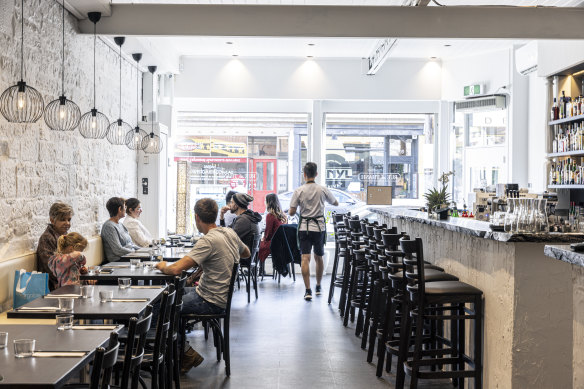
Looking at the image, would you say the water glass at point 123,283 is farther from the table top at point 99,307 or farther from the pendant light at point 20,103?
the pendant light at point 20,103

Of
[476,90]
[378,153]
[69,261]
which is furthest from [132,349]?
[378,153]

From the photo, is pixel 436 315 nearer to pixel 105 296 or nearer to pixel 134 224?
pixel 105 296

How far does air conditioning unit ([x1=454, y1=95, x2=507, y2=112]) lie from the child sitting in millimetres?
7395

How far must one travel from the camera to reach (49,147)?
6.56 meters

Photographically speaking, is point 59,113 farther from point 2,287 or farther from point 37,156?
point 2,287

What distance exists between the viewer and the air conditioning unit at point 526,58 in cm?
878

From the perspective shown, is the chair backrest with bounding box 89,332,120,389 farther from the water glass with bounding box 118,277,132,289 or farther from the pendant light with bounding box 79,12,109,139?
the pendant light with bounding box 79,12,109,139

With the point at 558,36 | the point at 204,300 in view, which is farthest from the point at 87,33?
the point at 558,36

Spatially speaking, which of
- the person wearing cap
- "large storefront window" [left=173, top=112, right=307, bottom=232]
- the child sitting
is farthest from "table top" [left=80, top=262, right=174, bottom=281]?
"large storefront window" [left=173, top=112, right=307, bottom=232]

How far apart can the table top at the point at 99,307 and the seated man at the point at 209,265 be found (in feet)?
1.57

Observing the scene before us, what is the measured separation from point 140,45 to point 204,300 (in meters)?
4.91

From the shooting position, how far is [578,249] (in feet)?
8.84

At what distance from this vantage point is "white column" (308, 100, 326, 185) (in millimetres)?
11562

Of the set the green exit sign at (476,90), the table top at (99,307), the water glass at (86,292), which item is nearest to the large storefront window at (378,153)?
the green exit sign at (476,90)
